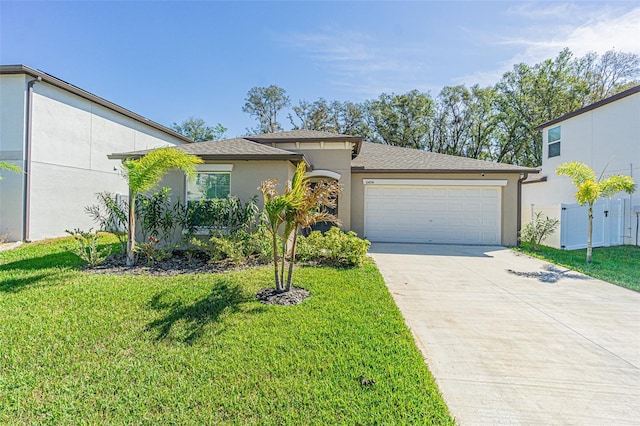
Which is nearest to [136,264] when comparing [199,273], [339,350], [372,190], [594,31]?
[199,273]

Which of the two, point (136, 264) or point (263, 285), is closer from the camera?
point (263, 285)

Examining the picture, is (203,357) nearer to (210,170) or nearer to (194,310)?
(194,310)

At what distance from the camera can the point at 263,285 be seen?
560 centimetres

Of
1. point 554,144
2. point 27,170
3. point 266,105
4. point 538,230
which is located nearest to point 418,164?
point 538,230

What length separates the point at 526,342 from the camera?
3.87 m

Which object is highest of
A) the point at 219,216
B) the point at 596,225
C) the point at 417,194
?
the point at 417,194

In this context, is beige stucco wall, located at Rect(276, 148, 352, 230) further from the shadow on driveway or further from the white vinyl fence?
the white vinyl fence

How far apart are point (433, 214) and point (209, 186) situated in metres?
9.16

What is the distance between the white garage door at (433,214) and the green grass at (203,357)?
7162 mm

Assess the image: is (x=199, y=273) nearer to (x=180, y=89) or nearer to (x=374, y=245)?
(x=374, y=245)

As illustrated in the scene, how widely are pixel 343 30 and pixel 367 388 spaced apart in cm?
1230

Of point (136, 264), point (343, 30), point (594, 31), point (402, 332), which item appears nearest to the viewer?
point (402, 332)

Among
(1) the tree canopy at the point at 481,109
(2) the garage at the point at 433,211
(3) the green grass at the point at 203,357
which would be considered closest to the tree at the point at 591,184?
(2) the garage at the point at 433,211

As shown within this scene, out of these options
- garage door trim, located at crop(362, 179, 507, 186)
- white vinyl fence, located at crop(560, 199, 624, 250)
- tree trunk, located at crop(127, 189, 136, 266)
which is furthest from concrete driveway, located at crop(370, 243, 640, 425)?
tree trunk, located at crop(127, 189, 136, 266)
